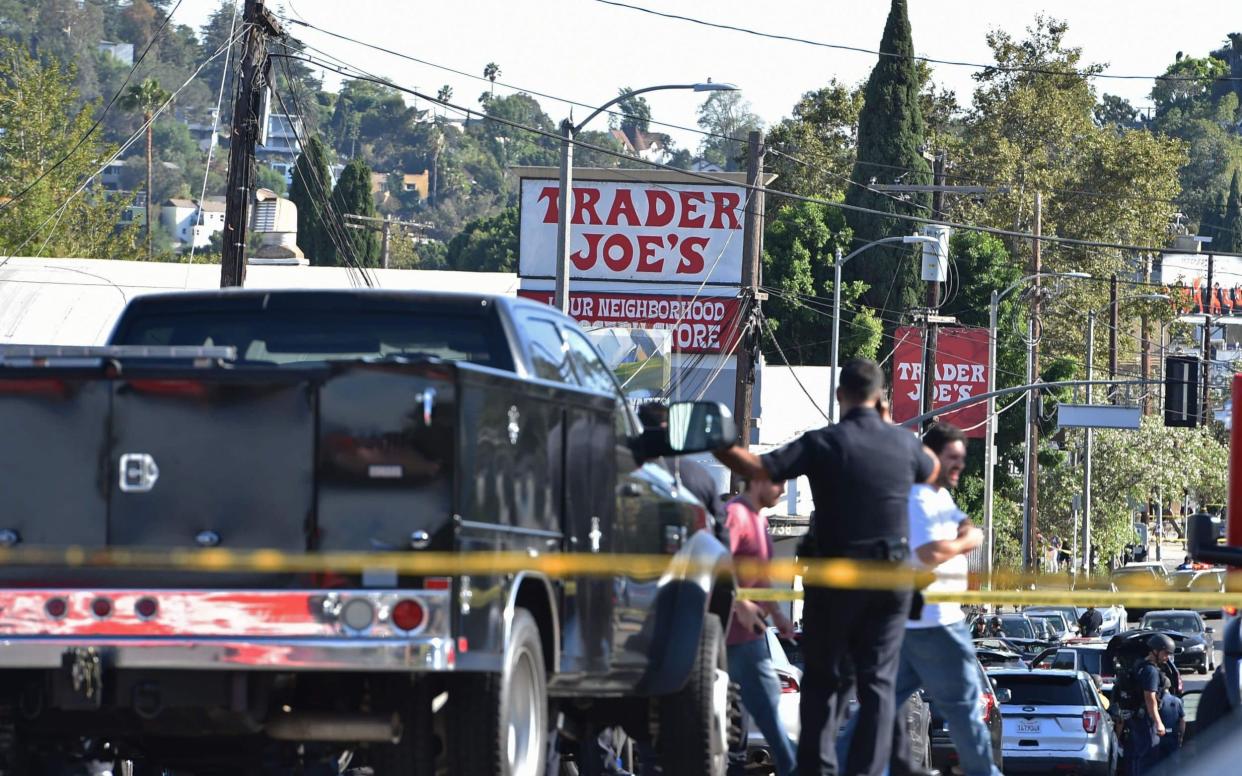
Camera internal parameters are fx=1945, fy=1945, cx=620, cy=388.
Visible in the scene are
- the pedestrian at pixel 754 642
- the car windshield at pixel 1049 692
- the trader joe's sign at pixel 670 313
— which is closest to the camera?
the pedestrian at pixel 754 642

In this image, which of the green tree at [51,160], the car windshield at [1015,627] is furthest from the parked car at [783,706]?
the green tree at [51,160]

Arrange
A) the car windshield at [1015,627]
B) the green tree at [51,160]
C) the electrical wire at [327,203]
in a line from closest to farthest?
the electrical wire at [327,203], the car windshield at [1015,627], the green tree at [51,160]

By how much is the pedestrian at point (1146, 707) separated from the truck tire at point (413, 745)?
569 inches

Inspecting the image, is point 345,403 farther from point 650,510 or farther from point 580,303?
point 580,303

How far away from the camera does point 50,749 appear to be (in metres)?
6.87

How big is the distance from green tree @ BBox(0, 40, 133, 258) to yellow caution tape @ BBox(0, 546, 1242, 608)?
201ft

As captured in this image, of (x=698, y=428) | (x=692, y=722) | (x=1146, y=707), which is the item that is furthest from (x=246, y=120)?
(x=698, y=428)

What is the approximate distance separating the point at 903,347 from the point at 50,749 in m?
42.2

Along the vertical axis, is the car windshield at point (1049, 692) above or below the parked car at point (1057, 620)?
above

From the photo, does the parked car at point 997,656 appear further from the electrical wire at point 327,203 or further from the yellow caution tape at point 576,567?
the yellow caution tape at point 576,567

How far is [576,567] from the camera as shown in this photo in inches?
275

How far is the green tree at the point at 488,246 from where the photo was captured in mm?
120312

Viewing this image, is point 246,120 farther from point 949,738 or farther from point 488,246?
point 488,246

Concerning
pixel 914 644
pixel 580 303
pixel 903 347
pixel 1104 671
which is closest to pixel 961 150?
pixel 903 347
